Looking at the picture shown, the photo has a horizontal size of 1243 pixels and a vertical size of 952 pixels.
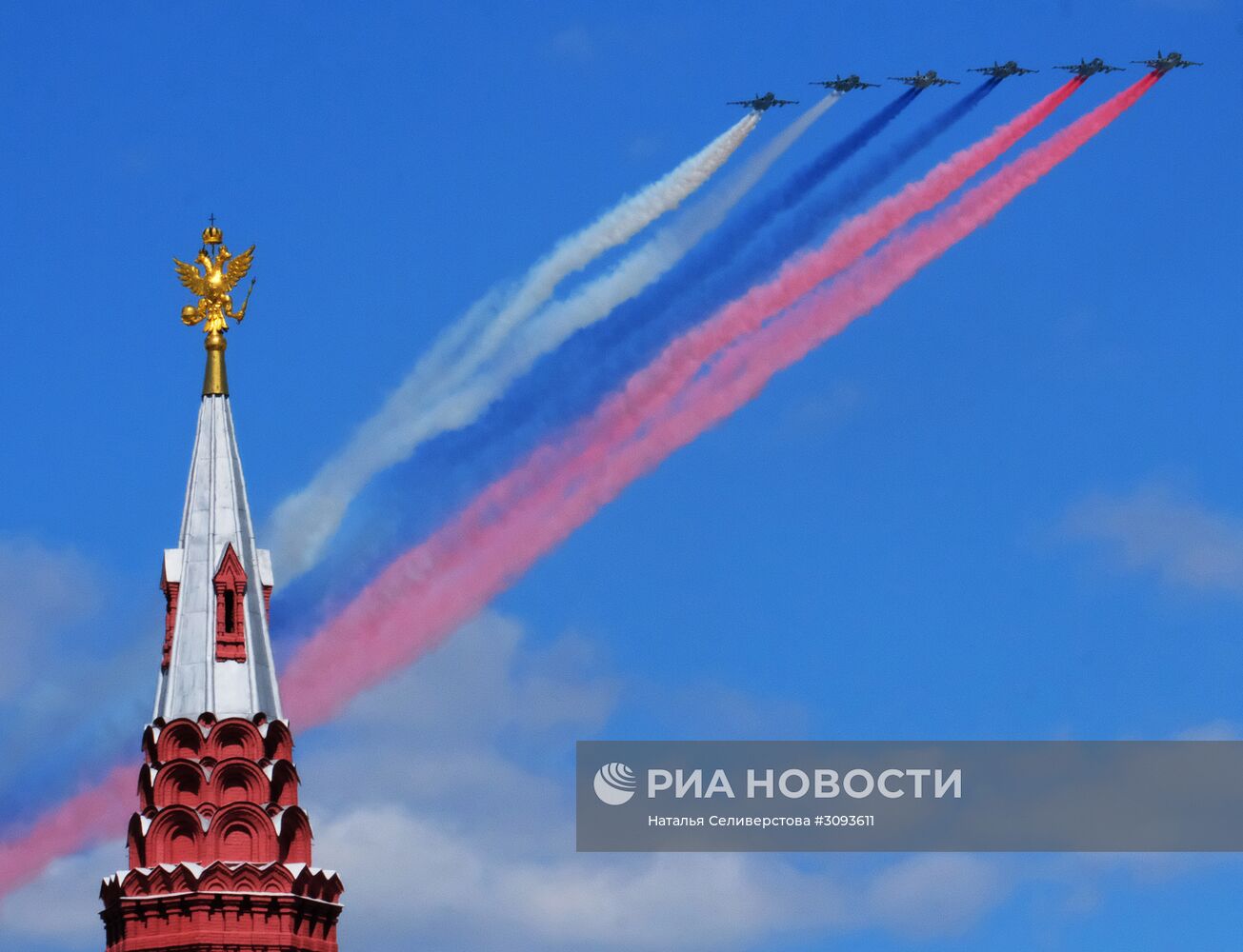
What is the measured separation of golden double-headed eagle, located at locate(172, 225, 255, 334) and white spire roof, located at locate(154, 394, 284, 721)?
2599 mm

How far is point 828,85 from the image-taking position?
142m

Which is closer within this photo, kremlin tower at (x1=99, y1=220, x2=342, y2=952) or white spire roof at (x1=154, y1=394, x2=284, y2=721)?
kremlin tower at (x1=99, y1=220, x2=342, y2=952)

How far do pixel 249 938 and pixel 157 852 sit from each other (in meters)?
3.85

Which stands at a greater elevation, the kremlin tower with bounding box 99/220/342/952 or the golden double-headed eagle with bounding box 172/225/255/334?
the golden double-headed eagle with bounding box 172/225/255/334

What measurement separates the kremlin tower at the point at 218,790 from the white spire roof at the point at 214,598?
0.04m

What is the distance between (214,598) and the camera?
342 feet

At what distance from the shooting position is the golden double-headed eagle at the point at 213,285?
10850 centimetres

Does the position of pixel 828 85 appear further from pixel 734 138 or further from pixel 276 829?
pixel 276 829

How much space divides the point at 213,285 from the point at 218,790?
17.0m

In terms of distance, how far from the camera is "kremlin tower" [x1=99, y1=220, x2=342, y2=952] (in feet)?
330

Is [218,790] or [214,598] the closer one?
[218,790]

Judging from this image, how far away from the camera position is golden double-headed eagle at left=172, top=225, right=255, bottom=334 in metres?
108

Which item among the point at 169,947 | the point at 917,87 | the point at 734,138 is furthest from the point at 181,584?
the point at 917,87

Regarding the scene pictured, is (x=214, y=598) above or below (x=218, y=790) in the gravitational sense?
above
